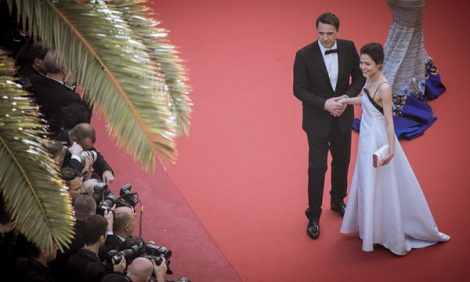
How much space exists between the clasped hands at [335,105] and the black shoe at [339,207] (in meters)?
0.96

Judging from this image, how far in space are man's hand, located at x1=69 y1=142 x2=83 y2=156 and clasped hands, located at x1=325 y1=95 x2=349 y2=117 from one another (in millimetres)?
2071

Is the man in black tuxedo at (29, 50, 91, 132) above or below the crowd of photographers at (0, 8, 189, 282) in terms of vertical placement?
above

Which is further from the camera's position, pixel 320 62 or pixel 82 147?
pixel 320 62

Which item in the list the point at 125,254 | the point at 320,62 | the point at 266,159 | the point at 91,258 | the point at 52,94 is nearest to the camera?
the point at 91,258

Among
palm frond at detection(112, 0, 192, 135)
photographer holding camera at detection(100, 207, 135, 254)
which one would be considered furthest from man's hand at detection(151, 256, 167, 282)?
palm frond at detection(112, 0, 192, 135)

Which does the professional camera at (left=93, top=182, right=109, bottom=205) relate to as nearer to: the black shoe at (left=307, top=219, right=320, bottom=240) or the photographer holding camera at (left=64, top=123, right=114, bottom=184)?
the photographer holding camera at (left=64, top=123, right=114, bottom=184)

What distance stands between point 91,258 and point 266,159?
3.22 meters

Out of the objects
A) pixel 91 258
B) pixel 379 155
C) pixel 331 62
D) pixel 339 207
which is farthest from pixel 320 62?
pixel 91 258

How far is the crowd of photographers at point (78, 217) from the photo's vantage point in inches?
195

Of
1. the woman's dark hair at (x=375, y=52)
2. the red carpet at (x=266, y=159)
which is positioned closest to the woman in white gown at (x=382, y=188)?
the woman's dark hair at (x=375, y=52)

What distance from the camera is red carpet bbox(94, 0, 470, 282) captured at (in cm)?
654

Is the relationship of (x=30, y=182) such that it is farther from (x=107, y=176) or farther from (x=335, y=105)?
(x=335, y=105)

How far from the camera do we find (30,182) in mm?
4492

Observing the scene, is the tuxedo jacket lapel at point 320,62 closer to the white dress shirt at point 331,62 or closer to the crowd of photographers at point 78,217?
the white dress shirt at point 331,62
